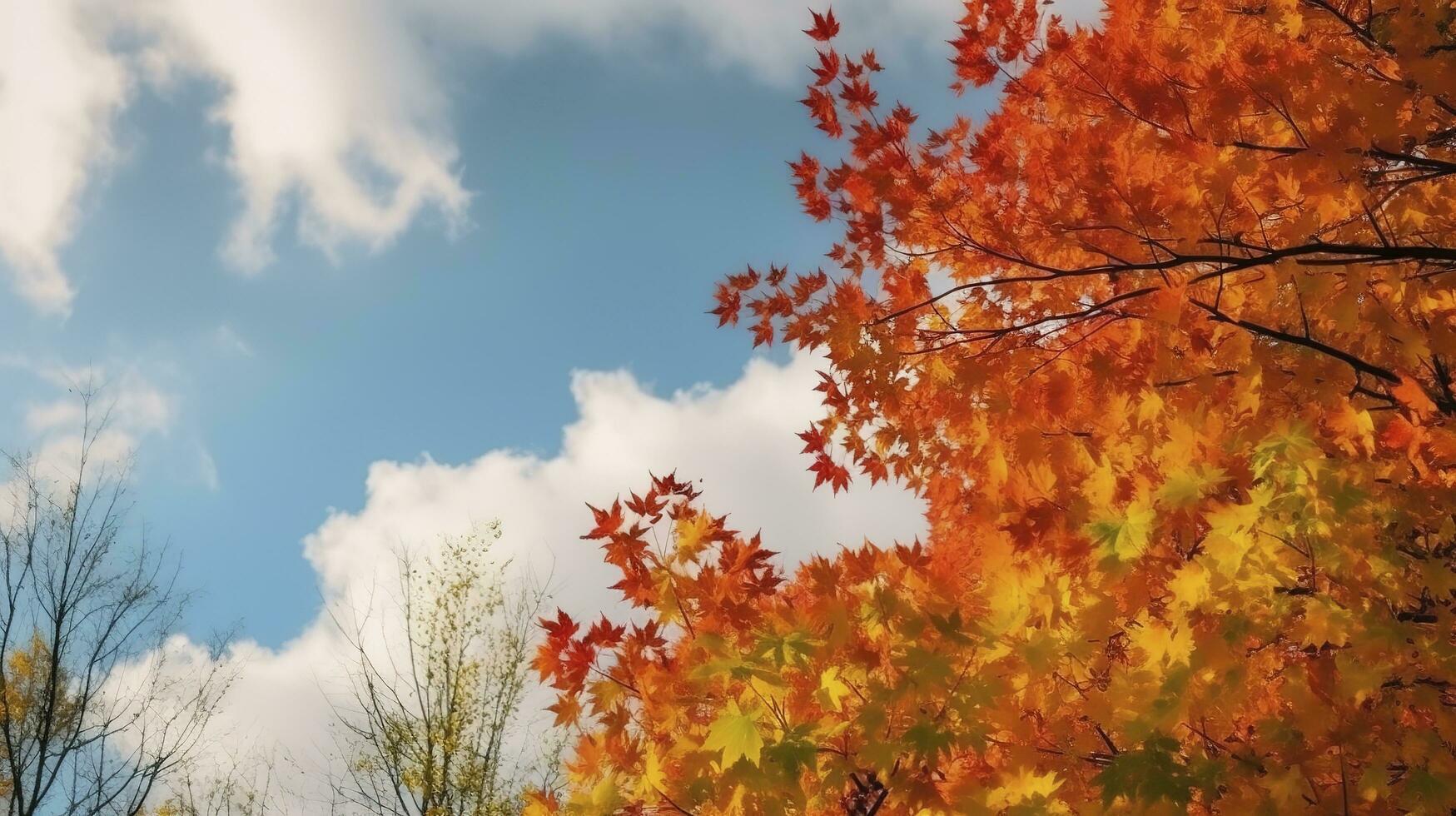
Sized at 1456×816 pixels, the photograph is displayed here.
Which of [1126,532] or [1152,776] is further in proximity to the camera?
[1126,532]

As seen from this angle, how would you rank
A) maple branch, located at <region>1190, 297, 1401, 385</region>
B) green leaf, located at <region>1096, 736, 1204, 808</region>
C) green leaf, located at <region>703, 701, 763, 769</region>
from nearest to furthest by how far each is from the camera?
green leaf, located at <region>1096, 736, 1204, 808</region> → green leaf, located at <region>703, 701, 763, 769</region> → maple branch, located at <region>1190, 297, 1401, 385</region>

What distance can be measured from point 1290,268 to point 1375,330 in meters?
0.50

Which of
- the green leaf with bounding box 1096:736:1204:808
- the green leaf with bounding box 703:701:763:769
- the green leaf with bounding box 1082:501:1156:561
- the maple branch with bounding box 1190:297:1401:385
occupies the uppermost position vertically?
the maple branch with bounding box 1190:297:1401:385

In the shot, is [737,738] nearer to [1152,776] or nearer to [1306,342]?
[1152,776]

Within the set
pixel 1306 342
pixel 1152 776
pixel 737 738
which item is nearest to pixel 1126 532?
pixel 1152 776

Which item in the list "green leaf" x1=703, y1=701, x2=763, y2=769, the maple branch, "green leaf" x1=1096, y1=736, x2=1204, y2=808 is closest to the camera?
"green leaf" x1=1096, y1=736, x2=1204, y2=808

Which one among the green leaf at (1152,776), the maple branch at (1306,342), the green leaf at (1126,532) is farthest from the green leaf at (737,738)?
the maple branch at (1306,342)

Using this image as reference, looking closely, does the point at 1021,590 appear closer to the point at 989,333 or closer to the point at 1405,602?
the point at 1405,602

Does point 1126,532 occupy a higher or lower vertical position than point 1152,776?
higher

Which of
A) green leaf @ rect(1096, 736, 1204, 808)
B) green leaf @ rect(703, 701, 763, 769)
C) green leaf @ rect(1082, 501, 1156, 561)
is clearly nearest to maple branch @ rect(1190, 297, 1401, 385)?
green leaf @ rect(1082, 501, 1156, 561)

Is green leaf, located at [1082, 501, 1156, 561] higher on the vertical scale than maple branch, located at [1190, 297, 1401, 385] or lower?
lower

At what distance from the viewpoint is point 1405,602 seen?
305 cm

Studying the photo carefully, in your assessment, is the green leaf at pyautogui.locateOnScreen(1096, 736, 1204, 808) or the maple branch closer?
the green leaf at pyautogui.locateOnScreen(1096, 736, 1204, 808)

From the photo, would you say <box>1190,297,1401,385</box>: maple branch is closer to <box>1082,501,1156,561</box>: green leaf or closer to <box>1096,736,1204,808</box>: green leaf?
<box>1082,501,1156,561</box>: green leaf
